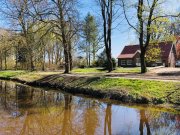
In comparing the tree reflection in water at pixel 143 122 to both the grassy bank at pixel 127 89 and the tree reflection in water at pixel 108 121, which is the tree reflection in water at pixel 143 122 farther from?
the grassy bank at pixel 127 89

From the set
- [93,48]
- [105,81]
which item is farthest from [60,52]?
[105,81]

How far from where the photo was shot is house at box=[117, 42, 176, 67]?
177 ft

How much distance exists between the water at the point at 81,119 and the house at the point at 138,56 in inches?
1499

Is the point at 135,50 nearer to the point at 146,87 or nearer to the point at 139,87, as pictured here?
the point at 139,87

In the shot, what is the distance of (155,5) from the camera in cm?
2823

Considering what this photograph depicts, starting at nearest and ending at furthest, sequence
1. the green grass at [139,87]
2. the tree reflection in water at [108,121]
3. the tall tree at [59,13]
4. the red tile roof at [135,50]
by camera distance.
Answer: the tree reflection in water at [108,121], the green grass at [139,87], the tall tree at [59,13], the red tile roof at [135,50]

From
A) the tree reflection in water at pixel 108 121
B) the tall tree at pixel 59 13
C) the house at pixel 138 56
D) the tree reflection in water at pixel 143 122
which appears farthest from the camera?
the house at pixel 138 56

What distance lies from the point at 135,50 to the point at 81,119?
154 feet

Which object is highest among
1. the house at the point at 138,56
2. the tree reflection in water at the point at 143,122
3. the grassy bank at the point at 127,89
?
the house at the point at 138,56

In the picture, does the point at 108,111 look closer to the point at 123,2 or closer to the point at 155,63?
the point at 123,2

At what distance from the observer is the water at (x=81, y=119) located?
11500mm

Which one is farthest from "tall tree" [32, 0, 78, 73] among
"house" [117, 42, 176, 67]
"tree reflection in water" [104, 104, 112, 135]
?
"house" [117, 42, 176, 67]

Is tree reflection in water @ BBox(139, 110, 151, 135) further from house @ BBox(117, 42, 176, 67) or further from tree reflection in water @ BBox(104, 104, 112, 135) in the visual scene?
house @ BBox(117, 42, 176, 67)

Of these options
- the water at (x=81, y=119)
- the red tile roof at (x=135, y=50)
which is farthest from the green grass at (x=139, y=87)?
the red tile roof at (x=135, y=50)
